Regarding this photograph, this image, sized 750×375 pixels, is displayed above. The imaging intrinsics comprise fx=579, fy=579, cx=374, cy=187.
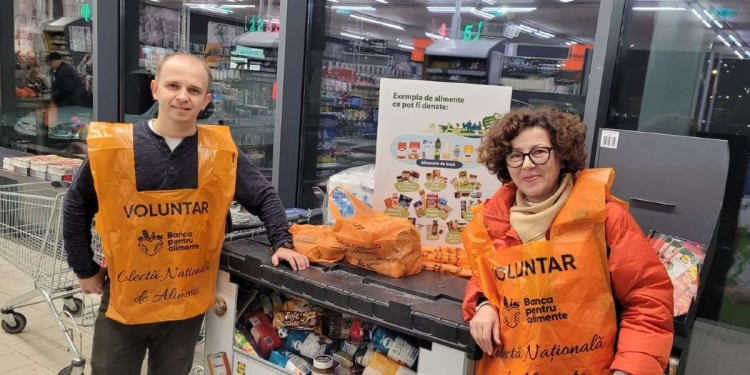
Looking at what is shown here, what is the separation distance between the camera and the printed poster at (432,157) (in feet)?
8.14

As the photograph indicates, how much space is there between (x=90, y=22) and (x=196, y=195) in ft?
12.7

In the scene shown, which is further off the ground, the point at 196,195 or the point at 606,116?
the point at 606,116

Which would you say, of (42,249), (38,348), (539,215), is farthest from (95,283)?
(38,348)

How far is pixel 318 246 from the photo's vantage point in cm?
226

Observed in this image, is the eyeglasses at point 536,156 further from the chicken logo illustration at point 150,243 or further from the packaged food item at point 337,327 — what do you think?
the chicken logo illustration at point 150,243

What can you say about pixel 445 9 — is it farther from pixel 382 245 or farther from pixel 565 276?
pixel 565 276

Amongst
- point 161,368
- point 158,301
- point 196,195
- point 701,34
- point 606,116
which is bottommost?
point 161,368

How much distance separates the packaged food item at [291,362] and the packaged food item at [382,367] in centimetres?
26

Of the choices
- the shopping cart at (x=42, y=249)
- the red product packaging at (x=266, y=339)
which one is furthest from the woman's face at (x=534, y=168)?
the shopping cart at (x=42, y=249)

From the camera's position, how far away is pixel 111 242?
79.0 inches

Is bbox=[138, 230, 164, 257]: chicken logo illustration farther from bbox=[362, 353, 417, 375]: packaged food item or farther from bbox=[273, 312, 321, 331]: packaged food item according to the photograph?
bbox=[362, 353, 417, 375]: packaged food item

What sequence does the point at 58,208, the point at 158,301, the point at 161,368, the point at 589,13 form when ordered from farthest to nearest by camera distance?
the point at 58,208
the point at 589,13
the point at 161,368
the point at 158,301

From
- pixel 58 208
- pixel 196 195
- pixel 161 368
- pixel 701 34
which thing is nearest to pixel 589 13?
pixel 701 34

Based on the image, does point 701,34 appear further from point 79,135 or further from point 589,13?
point 79,135
